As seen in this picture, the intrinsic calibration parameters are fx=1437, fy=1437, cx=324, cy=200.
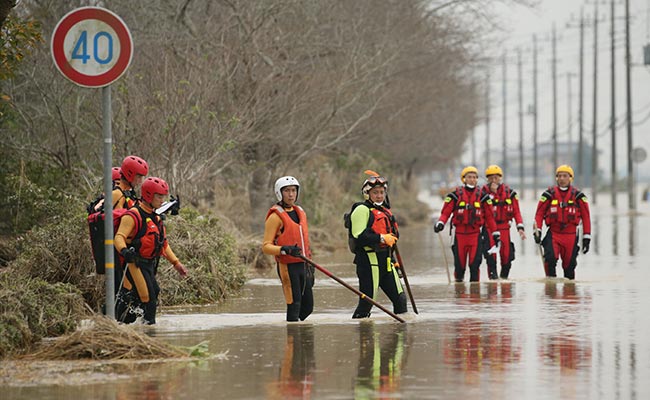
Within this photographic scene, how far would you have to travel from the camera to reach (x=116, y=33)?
1137 centimetres

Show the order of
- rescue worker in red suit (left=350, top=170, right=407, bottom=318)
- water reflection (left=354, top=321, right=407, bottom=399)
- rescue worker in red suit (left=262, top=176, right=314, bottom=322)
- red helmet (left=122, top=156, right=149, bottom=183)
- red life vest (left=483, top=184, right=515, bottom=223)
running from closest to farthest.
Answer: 1. water reflection (left=354, top=321, right=407, bottom=399)
2. red helmet (left=122, top=156, right=149, bottom=183)
3. rescue worker in red suit (left=262, top=176, right=314, bottom=322)
4. rescue worker in red suit (left=350, top=170, right=407, bottom=318)
5. red life vest (left=483, top=184, right=515, bottom=223)

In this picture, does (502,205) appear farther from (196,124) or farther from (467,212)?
(196,124)

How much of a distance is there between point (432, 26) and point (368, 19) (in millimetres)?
4838

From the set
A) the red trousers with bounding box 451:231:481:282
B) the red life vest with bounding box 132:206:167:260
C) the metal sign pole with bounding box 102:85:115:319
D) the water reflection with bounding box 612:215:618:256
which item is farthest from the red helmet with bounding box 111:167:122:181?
the water reflection with bounding box 612:215:618:256

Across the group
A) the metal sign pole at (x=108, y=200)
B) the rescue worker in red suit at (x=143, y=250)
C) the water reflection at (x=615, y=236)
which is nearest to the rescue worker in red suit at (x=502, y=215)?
the water reflection at (x=615, y=236)

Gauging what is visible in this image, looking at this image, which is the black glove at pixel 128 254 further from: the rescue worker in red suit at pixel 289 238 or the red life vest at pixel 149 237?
the rescue worker in red suit at pixel 289 238

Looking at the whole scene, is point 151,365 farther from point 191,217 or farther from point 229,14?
point 229,14

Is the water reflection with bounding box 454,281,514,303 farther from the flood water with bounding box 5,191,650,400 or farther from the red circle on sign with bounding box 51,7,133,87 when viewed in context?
the red circle on sign with bounding box 51,7,133,87

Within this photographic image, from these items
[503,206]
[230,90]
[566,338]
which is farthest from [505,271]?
[566,338]

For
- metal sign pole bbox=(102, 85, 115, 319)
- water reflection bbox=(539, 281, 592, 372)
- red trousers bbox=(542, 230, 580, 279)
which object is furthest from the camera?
red trousers bbox=(542, 230, 580, 279)

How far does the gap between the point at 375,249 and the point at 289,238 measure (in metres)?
0.95

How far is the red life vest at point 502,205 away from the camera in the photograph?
2117 centimetres

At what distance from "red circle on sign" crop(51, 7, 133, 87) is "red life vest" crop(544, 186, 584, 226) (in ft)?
32.1

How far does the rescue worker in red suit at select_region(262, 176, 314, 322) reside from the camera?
13.9 meters
